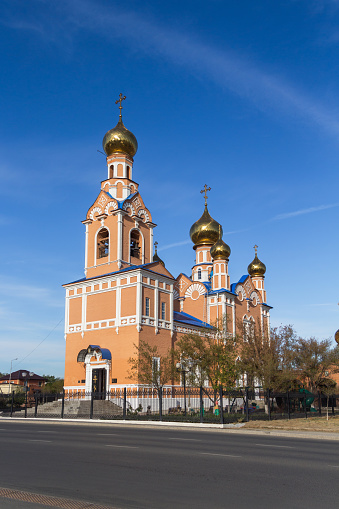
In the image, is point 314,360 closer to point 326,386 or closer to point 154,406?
point 326,386

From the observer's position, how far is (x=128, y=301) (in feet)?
110

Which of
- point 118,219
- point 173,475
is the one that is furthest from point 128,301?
point 173,475

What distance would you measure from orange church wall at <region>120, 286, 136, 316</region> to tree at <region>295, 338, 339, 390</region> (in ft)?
38.1

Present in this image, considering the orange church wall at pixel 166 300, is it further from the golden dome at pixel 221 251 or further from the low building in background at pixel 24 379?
the low building in background at pixel 24 379

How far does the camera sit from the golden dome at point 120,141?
128 feet

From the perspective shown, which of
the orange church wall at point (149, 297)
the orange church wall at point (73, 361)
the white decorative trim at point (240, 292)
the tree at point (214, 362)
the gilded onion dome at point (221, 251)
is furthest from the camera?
the white decorative trim at point (240, 292)

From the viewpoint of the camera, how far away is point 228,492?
654cm

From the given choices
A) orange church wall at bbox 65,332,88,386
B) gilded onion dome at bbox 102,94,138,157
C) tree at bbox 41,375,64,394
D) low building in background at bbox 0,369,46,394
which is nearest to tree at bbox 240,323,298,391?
orange church wall at bbox 65,332,88,386

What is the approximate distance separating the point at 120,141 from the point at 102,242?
8.18 m

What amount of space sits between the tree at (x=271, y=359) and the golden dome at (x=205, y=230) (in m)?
16.4

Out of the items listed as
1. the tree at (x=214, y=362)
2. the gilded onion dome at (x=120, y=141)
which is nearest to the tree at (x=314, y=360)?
the tree at (x=214, y=362)

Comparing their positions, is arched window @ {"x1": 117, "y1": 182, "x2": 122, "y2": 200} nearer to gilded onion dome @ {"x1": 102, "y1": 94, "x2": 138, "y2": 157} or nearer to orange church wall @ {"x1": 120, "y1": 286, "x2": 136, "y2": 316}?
gilded onion dome @ {"x1": 102, "y1": 94, "x2": 138, "y2": 157}

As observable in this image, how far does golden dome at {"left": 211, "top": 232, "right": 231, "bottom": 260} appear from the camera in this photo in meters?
45.4

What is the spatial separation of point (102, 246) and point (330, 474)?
31.2 metres
